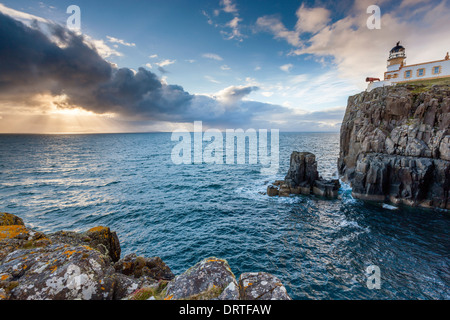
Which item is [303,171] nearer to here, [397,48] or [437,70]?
[437,70]

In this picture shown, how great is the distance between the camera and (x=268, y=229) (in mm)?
27266

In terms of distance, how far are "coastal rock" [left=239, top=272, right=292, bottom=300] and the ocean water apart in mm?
14742

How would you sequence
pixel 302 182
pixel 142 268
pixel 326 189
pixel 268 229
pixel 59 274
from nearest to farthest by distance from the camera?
pixel 59 274 → pixel 142 268 → pixel 268 229 → pixel 326 189 → pixel 302 182

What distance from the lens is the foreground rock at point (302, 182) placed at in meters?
39.8

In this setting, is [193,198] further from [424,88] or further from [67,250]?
[424,88]

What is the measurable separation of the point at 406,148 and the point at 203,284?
47.2 meters

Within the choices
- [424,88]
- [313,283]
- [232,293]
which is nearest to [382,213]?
[313,283]

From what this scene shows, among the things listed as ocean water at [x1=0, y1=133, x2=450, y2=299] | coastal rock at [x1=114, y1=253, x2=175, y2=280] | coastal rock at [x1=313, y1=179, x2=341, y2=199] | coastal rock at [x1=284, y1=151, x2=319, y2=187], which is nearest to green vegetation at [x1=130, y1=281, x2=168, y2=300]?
coastal rock at [x1=114, y1=253, x2=175, y2=280]

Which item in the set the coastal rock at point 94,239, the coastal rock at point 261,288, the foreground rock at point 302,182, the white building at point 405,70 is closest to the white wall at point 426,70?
the white building at point 405,70

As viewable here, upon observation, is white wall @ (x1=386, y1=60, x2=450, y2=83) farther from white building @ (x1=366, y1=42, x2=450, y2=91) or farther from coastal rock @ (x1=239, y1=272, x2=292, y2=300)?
coastal rock @ (x1=239, y1=272, x2=292, y2=300)

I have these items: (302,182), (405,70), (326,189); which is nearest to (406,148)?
(326,189)

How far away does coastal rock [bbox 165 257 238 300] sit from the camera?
5.39m

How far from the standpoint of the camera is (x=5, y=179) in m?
50.8

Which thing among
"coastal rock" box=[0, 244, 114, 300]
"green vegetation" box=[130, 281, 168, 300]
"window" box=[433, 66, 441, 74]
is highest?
"window" box=[433, 66, 441, 74]
